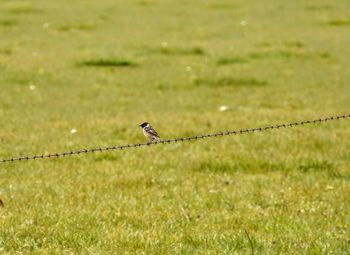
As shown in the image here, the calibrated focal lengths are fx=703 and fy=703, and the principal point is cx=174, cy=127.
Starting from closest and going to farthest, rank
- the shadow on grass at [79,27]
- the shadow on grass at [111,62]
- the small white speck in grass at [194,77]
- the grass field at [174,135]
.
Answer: the grass field at [174,135] → the small white speck in grass at [194,77] → the shadow on grass at [111,62] → the shadow on grass at [79,27]

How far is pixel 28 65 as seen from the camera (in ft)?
80.3

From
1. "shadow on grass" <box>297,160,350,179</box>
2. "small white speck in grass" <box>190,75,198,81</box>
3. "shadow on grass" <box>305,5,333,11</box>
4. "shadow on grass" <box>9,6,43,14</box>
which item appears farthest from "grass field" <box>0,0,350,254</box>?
"shadow on grass" <box>305,5,333,11</box>

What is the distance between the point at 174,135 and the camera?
602 inches

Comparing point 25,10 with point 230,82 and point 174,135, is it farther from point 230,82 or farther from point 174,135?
point 174,135

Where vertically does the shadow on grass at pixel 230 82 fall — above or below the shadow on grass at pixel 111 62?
above

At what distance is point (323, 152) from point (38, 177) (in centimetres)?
561

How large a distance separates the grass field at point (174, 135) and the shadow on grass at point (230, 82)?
4 centimetres

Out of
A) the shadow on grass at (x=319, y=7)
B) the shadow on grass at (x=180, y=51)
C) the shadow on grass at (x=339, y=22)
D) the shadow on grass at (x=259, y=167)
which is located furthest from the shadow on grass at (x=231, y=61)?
the shadow on grass at (x=319, y=7)

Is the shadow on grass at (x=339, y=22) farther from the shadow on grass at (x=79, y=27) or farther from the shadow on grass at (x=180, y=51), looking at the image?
the shadow on grass at (x=79, y=27)

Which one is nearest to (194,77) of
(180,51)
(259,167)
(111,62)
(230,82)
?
(230,82)

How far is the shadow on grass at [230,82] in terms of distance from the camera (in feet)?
73.7

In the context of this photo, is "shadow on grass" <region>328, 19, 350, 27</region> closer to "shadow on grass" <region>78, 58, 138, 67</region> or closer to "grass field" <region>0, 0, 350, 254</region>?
"grass field" <region>0, 0, 350, 254</region>

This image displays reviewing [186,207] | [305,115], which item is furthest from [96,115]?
[186,207]

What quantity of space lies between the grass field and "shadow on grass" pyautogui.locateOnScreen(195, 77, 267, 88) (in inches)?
1.4
